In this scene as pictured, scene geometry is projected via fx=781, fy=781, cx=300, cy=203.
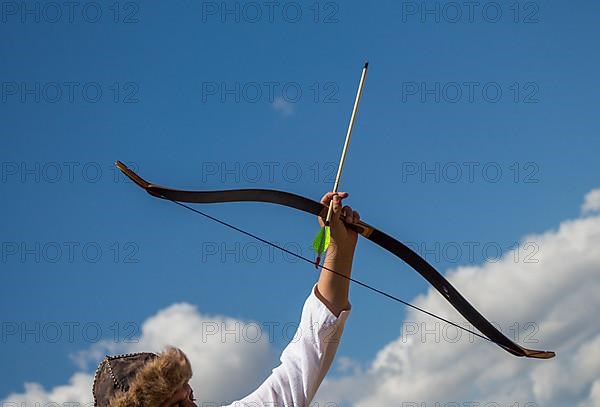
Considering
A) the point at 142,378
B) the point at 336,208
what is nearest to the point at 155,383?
the point at 142,378

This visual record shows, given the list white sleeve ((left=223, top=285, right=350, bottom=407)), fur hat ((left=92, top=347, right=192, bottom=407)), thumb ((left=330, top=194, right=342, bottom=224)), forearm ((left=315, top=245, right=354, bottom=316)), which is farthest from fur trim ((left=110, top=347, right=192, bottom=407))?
thumb ((left=330, top=194, right=342, bottom=224))

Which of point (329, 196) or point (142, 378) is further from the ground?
point (329, 196)

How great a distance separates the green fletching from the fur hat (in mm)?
620

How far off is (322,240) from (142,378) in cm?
81

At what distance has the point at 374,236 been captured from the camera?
10.5ft

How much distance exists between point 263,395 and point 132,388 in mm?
443

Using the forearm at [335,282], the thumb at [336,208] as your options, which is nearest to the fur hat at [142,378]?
the forearm at [335,282]

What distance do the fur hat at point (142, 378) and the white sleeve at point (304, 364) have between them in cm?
26

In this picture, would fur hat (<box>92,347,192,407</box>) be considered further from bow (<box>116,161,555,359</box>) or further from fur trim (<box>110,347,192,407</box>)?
bow (<box>116,161,555,359</box>)

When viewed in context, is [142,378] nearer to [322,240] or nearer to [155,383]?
[155,383]

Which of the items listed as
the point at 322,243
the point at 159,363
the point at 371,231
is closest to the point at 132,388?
the point at 159,363

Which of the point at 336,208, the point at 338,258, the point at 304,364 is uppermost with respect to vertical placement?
the point at 336,208

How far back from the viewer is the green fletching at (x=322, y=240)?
2859 millimetres

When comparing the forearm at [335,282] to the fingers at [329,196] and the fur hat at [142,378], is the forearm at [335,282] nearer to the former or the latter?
the fingers at [329,196]
